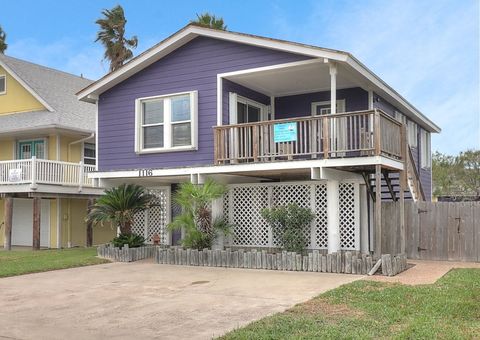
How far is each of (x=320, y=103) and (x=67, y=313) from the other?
11.2 metres

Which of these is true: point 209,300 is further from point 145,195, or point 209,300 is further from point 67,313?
point 145,195

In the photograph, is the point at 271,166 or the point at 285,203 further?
the point at 285,203

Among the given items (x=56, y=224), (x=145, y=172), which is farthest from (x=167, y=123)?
(x=56, y=224)

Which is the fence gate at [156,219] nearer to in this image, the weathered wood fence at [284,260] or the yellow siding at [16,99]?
the weathered wood fence at [284,260]

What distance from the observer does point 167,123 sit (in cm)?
1614

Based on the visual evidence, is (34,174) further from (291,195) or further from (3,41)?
(3,41)

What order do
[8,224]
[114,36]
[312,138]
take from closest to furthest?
[312,138]
[8,224]
[114,36]

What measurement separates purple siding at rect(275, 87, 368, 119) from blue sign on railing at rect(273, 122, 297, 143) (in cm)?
356

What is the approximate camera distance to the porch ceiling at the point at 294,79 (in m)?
14.7

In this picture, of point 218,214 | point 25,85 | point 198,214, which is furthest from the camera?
point 25,85

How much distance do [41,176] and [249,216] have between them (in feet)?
29.0

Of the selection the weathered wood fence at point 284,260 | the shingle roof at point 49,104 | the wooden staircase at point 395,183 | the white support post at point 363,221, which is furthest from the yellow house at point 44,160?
the wooden staircase at point 395,183

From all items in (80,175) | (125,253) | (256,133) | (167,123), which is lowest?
(125,253)

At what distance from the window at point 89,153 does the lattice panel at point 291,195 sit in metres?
11.2
